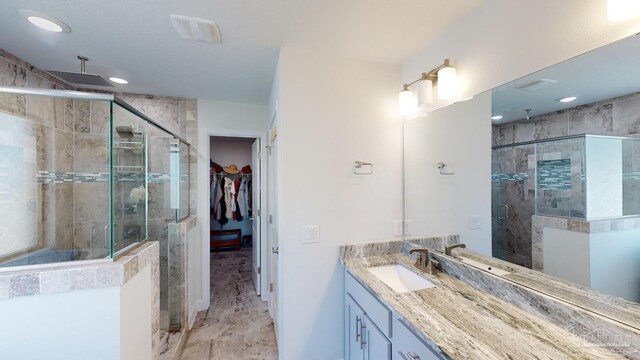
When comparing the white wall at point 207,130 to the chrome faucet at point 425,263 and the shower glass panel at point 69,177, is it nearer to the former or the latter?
the shower glass panel at point 69,177

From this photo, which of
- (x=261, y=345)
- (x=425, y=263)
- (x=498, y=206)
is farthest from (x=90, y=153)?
(x=498, y=206)

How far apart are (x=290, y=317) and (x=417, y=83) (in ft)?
6.52

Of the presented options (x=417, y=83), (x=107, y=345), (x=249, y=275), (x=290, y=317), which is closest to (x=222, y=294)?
(x=249, y=275)

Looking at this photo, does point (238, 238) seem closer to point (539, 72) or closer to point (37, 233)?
point (37, 233)

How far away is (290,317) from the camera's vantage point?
1836mm

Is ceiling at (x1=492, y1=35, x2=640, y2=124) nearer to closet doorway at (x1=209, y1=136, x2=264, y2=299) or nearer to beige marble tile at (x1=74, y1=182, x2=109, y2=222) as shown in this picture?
beige marble tile at (x1=74, y1=182, x2=109, y2=222)

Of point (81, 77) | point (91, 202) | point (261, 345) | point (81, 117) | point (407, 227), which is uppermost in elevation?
point (81, 77)

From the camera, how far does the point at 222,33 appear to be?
1609mm

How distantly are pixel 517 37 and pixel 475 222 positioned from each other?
1.02m

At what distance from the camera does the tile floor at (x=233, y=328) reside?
219cm

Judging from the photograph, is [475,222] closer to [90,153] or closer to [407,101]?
[407,101]

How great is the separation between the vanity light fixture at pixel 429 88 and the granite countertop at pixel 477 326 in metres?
1.19

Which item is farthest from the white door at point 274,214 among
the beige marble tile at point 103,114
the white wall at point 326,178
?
the beige marble tile at point 103,114

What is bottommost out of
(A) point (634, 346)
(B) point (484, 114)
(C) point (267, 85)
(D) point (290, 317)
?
(D) point (290, 317)
